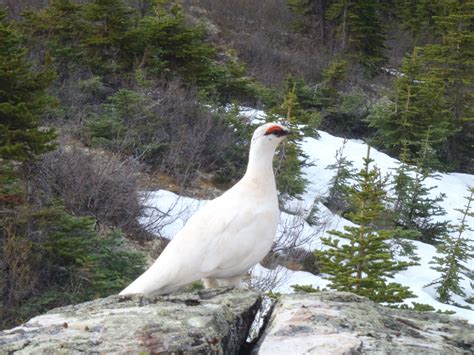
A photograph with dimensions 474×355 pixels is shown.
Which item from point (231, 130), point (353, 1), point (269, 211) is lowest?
point (231, 130)

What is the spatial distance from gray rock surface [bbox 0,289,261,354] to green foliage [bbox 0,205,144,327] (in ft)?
9.78

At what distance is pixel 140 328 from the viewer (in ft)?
7.18

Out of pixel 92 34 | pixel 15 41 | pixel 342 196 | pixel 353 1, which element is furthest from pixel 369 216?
pixel 353 1

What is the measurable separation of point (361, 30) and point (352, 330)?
2177cm

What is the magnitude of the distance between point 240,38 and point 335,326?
1956 cm

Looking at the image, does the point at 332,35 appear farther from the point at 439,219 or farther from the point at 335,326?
the point at 335,326

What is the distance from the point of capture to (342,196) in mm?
10656

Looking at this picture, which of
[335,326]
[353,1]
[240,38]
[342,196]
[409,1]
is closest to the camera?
[335,326]

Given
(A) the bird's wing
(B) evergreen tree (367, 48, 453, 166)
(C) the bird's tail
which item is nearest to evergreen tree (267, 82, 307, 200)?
(B) evergreen tree (367, 48, 453, 166)

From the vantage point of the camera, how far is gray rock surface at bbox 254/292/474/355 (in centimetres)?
228

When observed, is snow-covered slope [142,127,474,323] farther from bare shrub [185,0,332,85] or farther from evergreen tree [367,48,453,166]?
bare shrub [185,0,332,85]

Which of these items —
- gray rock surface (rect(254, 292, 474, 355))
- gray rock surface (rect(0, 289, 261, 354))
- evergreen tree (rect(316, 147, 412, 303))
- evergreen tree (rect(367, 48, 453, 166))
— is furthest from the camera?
evergreen tree (rect(367, 48, 453, 166))

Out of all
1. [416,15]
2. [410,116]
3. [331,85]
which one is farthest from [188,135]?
[416,15]

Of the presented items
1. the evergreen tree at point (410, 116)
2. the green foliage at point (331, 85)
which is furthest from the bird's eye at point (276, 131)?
the green foliage at point (331, 85)
